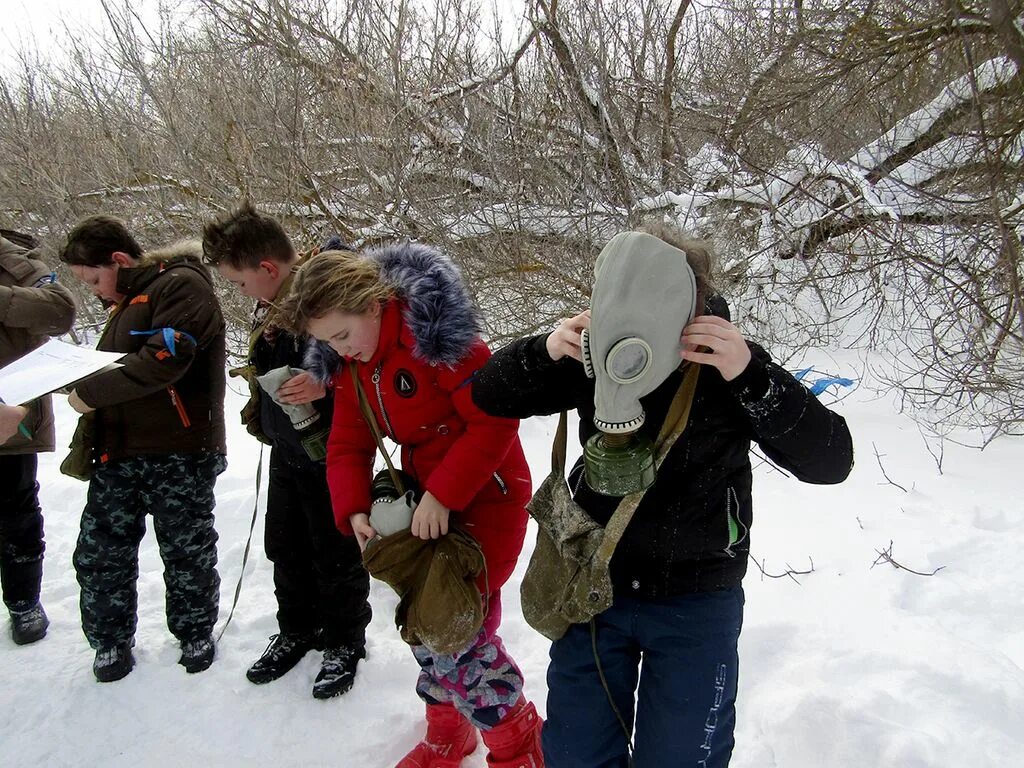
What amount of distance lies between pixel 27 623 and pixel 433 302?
2.74m

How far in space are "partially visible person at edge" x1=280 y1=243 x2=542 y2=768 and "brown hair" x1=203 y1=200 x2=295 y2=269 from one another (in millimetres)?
480

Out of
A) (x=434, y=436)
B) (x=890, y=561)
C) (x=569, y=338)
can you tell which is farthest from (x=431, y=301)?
(x=890, y=561)

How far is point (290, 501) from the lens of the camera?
2.45m

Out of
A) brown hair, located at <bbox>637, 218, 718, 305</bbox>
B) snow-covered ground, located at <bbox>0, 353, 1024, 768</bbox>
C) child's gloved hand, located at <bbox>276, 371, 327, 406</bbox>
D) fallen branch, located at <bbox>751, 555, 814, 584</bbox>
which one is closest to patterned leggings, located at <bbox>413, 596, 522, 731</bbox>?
snow-covered ground, located at <bbox>0, 353, 1024, 768</bbox>

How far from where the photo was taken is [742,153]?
4770 mm

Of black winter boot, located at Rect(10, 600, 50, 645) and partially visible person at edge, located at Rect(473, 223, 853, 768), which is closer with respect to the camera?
partially visible person at edge, located at Rect(473, 223, 853, 768)

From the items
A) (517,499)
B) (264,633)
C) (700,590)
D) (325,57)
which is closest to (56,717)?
(264,633)

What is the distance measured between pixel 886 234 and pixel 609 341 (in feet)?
12.9

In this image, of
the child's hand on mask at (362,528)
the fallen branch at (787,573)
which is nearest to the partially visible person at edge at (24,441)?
the child's hand on mask at (362,528)

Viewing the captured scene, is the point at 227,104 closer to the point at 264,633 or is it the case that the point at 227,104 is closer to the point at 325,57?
the point at 325,57

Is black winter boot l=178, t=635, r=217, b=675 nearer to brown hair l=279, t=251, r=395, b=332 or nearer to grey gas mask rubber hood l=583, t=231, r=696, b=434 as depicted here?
brown hair l=279, t=251, r=395, b=332

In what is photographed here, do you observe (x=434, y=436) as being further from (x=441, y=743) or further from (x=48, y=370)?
(x=48, y=370)

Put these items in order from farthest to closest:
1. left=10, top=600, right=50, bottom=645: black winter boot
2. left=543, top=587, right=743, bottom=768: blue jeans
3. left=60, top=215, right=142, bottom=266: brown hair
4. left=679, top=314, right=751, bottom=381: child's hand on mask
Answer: left=10, top=600, right=50, bottom=645: black winter boot, left=60, top=215, right=142, bottom=266: brown hair, left=543, top=587, right=743, bottom=768: blue jeans, left=679, top=314, right=751, bottom=381: child's hand on mask

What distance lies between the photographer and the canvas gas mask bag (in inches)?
52.0
